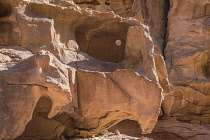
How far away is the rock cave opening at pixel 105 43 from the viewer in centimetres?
539

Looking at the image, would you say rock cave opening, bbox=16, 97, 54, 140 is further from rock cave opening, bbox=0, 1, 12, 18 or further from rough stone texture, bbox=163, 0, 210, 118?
rough stone texture, bbox=163, 0, 210, 118

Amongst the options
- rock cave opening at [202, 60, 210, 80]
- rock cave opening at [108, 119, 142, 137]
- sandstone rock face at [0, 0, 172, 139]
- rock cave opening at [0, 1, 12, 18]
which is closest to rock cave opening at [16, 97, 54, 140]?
sandstone rock face at [0, 0, 172, 139]

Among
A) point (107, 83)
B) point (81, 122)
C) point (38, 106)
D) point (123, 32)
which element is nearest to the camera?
point (107, 83)

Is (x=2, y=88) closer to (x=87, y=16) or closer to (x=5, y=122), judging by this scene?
(x=5, y=122)

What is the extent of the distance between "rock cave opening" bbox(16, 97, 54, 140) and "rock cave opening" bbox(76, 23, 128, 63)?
1.53 meters

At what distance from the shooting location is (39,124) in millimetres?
4602

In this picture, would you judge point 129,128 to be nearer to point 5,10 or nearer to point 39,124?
point 39,124

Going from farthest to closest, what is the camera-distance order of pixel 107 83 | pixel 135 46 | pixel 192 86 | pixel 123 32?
pixel 192 86 → pixel 123 32 → pixel 135 46 → pixel 107 83

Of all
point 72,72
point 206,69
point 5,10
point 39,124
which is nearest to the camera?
point 72,72

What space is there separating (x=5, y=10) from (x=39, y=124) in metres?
1.93

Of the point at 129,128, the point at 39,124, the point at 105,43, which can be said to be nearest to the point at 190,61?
the point at 129,128

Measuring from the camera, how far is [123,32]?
5477 mm

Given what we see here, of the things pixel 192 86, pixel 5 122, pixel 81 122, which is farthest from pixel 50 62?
pixel 192 86

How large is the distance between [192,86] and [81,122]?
16.2ft
